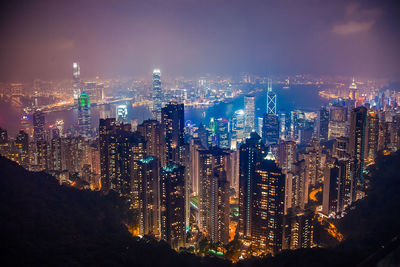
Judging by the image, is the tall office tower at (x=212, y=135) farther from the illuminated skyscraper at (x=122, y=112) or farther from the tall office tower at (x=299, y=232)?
the tall office tower at (x=299, y=232)

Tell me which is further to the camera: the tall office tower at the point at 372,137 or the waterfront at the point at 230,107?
the waterfront at the point at 230,107

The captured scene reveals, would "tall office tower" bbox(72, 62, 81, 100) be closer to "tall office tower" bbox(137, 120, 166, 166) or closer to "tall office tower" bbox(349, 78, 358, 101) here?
"tall office tower" bbox(137, 120, 166, 166)

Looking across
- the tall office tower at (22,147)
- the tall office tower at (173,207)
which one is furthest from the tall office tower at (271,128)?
the tall office tower at (22,147)

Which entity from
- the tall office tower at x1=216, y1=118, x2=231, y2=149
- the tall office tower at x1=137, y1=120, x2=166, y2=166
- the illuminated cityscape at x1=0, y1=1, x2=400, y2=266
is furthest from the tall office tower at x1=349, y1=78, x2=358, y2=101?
the tall office tower at x1=137, y1=120, x2=166, y2=166

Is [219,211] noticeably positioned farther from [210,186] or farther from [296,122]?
[296,122]

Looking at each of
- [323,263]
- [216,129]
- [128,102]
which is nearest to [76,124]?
[128,102]

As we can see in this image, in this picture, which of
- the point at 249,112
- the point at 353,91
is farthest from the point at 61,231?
the point at 353,91
